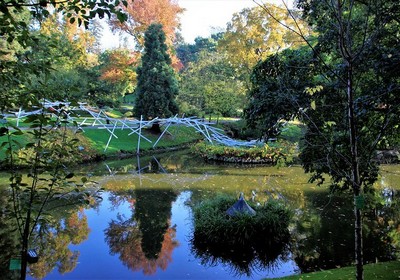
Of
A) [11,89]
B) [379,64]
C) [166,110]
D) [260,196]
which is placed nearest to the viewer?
[11,89]

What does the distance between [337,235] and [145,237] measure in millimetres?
4641

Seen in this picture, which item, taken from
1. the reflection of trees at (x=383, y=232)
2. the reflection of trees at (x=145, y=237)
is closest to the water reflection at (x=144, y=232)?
Result: the reflection of trees at (x=145, y=237)

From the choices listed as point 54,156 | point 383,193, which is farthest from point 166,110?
point 54,156

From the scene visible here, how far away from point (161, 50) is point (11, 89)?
24283 millimetres

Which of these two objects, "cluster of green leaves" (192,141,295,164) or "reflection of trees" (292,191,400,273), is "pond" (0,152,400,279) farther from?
"cluster of green leaves" (192,141,295,164)

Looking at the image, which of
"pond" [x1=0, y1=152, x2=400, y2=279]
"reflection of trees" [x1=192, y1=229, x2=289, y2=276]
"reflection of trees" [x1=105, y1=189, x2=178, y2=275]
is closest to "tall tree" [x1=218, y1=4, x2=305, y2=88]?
"pond" [x1=0, y1=152, x2=400, y2=279]

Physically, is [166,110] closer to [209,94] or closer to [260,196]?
[209,94]

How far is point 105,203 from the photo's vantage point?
11555mm

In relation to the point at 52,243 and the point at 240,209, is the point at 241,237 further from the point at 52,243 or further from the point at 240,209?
the point at 52,243

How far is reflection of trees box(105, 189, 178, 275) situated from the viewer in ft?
24.2

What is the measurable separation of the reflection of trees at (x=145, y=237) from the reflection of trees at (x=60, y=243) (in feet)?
2.46

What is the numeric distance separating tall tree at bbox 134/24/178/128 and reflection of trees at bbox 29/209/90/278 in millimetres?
16151

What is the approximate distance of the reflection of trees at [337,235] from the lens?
7437 millimetres

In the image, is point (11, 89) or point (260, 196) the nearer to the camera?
point (11, 89)
